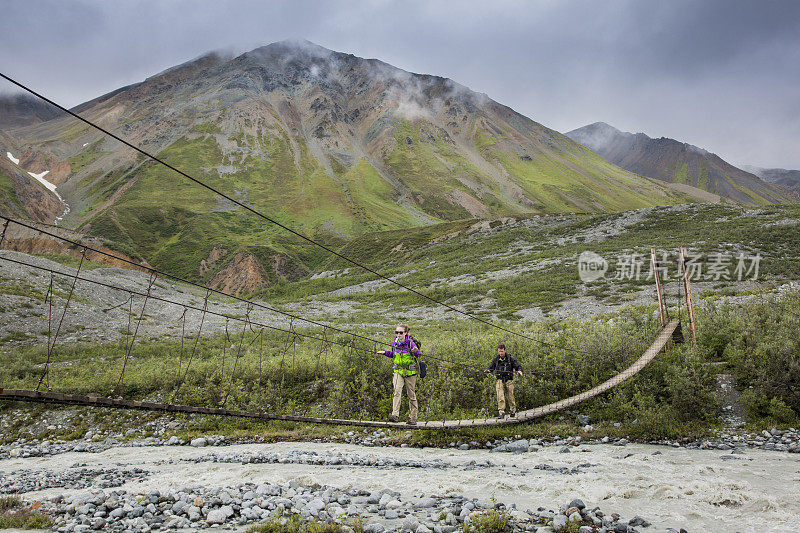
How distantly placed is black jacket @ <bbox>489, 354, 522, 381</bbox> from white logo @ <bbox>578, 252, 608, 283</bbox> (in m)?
28.5

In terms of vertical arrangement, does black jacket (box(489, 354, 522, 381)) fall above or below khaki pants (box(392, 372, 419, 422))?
above

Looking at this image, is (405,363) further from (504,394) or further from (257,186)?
(257,186)

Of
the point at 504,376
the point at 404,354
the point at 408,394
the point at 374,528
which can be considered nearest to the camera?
the point at 374,528

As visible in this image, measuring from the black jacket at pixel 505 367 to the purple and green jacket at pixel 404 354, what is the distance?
2650 millimetres

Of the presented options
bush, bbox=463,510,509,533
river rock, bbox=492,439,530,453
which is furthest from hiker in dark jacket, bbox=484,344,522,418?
bush, bbox=463,510,509,533

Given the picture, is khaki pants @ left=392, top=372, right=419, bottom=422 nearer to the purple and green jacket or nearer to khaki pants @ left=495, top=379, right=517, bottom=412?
the purple and green jacket

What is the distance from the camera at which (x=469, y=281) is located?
4906 centimetres

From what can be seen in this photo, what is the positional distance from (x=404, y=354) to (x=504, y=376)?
11.2 feet

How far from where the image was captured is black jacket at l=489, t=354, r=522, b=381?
41.6 ft

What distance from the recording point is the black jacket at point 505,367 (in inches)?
499

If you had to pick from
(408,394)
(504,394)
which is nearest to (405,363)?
(408,394)

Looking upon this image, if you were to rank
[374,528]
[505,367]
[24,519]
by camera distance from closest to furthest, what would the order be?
[374,528] < [24,519] < [505,367]

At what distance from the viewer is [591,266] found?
139ft

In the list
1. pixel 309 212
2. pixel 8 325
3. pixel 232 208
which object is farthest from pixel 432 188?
pixel 8 325
